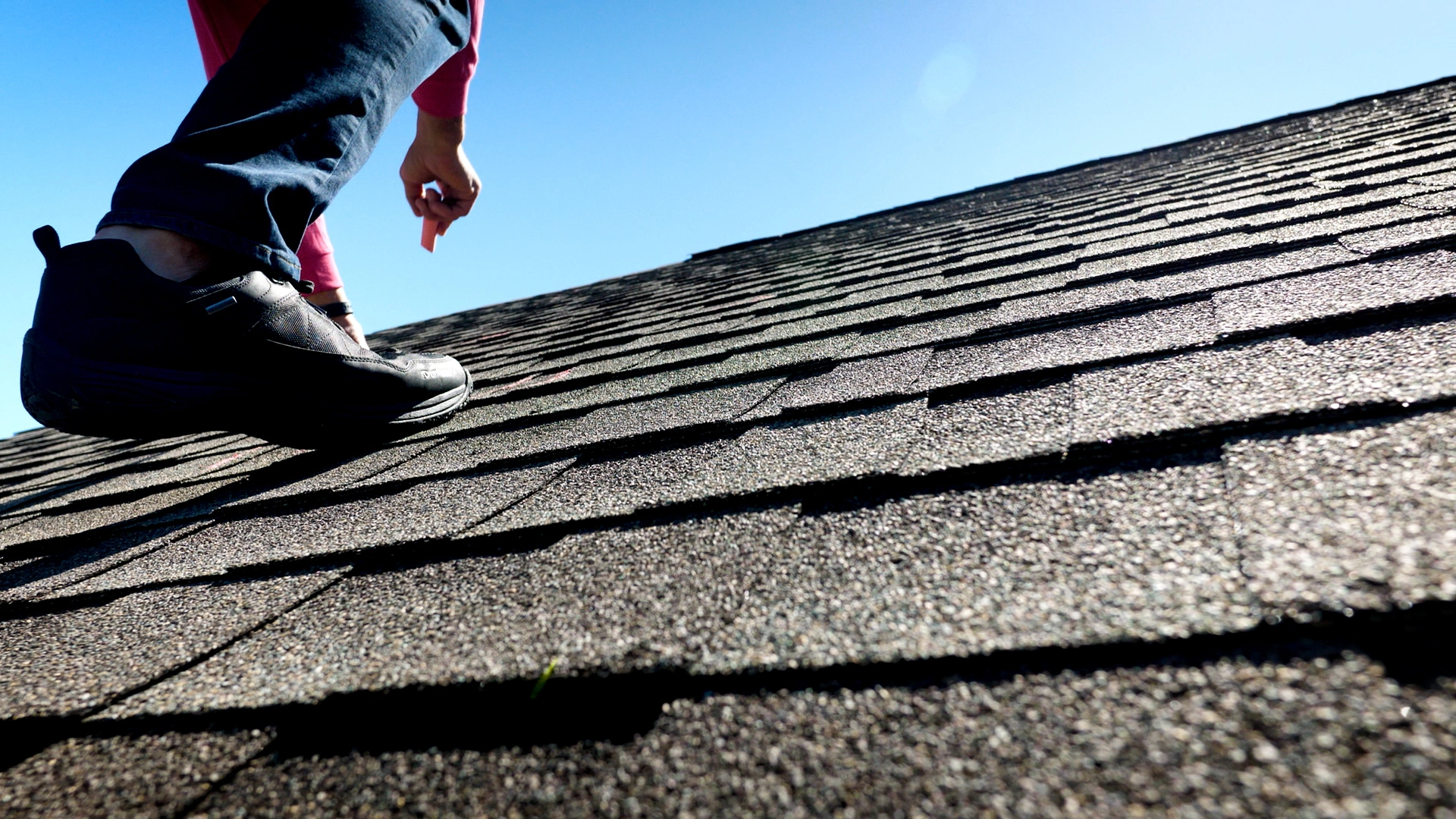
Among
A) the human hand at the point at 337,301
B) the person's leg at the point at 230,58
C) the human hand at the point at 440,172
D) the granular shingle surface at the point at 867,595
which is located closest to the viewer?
the granular shingle surface at the point at 867,595

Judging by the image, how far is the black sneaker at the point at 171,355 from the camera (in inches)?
56.4

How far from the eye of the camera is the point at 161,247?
1.46m

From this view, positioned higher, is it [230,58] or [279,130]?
[230,58]

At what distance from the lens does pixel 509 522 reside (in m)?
1.09

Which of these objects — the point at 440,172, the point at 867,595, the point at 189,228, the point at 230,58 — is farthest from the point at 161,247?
the point at 867,595

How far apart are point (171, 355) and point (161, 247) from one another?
0.71 ft

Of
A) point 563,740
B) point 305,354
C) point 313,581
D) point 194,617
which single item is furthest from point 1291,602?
point 305,354

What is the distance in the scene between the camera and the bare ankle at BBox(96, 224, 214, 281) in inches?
57.1

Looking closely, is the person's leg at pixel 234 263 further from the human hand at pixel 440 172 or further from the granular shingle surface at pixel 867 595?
the human hand at pixel 440 172

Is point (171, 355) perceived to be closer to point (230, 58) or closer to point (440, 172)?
point (230, 58)

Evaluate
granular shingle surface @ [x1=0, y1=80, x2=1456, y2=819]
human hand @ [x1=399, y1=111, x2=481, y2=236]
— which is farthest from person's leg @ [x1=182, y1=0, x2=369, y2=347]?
granular shingle surface @ [x1=0, y1=80, x2=1456, y2=819]

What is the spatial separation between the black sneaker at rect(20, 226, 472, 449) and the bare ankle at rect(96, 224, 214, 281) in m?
0.03

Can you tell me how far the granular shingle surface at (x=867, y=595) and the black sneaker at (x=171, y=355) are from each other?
195mm

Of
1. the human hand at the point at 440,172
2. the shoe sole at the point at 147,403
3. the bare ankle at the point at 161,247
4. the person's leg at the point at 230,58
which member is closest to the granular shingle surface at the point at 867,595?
the shoe sole at the point at 147,403
